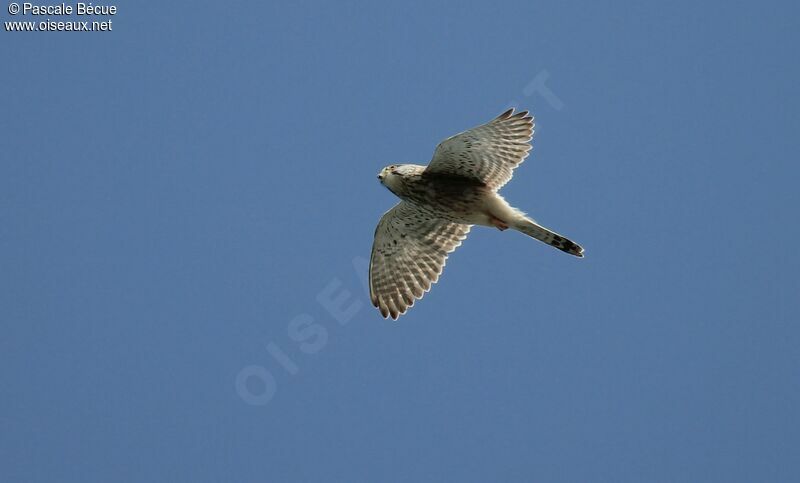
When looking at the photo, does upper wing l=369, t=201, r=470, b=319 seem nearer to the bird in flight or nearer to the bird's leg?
the bird in flight

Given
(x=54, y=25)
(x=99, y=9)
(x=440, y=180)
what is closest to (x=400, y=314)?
(x=440, y=180)

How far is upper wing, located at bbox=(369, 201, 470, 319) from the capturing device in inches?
508

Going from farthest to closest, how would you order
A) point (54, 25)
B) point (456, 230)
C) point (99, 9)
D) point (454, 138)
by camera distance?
point (99, 9)
point (54, 25)
point (456, 230)
point (454, 138)

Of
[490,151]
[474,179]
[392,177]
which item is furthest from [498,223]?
[392,177]

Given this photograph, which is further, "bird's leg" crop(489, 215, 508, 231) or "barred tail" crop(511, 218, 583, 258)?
"bird's leg" crop(489, 215, 508, 231)

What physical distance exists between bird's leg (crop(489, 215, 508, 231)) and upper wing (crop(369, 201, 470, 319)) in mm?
1127

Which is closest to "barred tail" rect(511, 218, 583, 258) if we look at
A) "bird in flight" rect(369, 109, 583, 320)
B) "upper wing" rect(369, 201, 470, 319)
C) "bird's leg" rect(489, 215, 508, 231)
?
"bird in flight" rect(369, 109, 583, 320)

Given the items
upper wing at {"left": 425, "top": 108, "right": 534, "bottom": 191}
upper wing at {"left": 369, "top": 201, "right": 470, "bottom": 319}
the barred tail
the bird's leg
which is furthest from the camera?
upper wing at {"left": 369, "top": 201, "right": 470, "bottom": 319}

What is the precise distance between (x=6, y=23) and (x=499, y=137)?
1081 centimetres

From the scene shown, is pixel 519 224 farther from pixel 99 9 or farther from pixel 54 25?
pixel 99 9

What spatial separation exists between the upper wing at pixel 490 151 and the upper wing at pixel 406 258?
143 centimetres

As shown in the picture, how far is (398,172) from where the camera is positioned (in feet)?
37.9

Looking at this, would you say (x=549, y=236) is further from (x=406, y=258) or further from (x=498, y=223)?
(x=406, y=258)

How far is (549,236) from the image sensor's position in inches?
456
